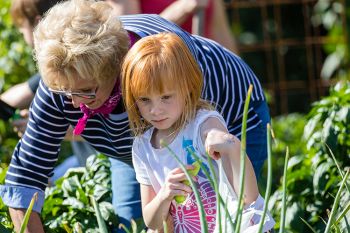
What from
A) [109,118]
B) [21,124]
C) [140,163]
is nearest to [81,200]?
[21,124]

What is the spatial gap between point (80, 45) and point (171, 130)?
1.16 ft

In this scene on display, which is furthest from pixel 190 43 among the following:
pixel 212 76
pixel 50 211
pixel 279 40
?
pixel 279 40

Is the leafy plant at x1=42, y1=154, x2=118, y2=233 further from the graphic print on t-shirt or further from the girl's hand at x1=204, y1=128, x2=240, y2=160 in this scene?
the girl's hand at x1=204, y1=128, x2=240, y2=160

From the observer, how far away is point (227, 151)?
288 centimetres

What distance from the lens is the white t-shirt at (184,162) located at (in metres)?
3.04

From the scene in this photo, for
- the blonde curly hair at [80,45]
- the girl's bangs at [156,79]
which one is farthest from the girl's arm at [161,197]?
the blonde curly hair at [80,45]

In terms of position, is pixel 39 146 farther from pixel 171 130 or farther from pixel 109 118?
pixel 171 130

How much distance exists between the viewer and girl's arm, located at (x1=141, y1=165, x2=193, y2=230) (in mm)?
2898

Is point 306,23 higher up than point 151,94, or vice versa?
point 151,94

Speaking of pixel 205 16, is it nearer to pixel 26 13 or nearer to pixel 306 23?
pixel 26 13

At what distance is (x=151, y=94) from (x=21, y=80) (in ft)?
9.95

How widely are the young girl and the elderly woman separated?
113 mm

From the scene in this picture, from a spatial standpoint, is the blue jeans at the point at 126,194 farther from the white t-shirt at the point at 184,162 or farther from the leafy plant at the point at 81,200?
the white t-shirt at the point at 184,162

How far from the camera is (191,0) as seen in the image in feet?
16.0
